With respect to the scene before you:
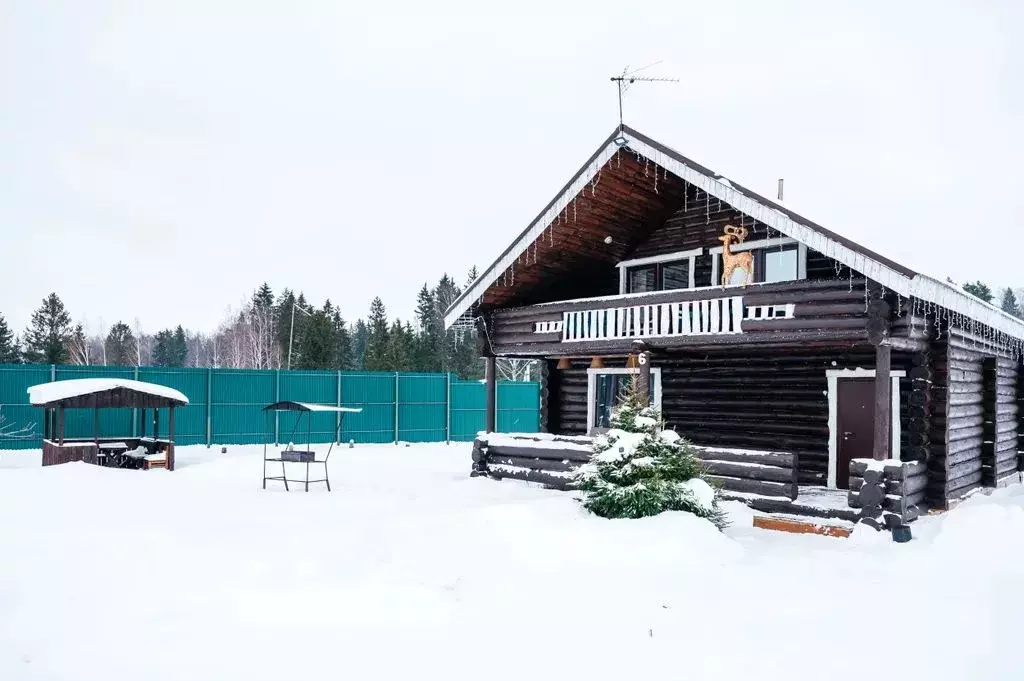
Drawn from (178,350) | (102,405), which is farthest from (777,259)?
(178,350)

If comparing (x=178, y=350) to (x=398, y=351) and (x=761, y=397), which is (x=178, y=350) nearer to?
(x=398, y=351)

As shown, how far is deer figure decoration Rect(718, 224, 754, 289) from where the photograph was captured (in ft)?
44.2

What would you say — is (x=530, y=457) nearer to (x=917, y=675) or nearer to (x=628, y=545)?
(x=628, y=545)

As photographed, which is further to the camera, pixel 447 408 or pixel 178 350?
pixel 178 350

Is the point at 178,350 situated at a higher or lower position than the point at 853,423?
higher

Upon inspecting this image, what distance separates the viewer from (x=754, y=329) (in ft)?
41.8

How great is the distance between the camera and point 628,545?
9.26 metres

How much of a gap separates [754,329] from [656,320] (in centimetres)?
193

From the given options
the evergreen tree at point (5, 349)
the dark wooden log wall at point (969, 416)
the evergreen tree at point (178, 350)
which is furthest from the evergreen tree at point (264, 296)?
the dark wooden log wall at point (969, 416)

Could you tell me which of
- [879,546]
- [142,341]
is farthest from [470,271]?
[879,546]

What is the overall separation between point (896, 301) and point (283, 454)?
11.0 metres

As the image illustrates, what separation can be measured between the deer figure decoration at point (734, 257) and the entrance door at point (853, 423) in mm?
3012

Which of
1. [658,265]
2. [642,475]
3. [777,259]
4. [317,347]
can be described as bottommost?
[642,475]

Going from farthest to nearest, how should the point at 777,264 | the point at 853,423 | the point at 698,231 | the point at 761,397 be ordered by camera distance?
the point at 761,397 → the point at 698,231 → the point at 853,423 → the point at 777,264
